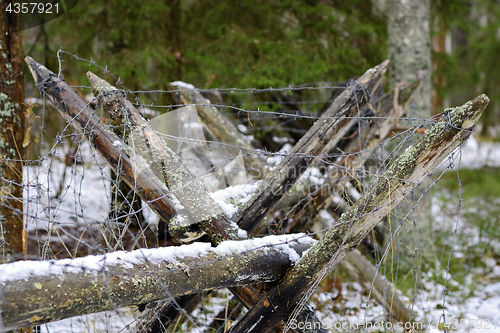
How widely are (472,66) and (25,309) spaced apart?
36.0ft

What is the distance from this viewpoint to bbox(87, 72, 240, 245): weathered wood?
2.08 metres

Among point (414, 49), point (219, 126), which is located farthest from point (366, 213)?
point (414, 49)

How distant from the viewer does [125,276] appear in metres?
1.57

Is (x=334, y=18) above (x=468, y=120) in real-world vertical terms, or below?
above

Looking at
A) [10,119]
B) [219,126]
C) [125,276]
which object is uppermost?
[10,119]

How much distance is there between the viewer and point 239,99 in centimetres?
512

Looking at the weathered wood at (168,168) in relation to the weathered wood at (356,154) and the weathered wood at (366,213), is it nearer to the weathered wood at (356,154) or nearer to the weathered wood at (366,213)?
the weathered wood at (366,213)

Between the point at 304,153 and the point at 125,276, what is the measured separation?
1486mm

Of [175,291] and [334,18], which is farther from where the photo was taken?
[334,18]

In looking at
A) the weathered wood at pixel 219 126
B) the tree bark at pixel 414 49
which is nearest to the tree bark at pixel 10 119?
the weathered wood at pixel 219 126

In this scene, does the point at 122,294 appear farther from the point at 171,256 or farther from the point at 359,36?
the point at 359,36

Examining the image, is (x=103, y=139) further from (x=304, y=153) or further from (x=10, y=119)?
(x=304, y=153)

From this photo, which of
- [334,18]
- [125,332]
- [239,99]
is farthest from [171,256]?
[334,18]

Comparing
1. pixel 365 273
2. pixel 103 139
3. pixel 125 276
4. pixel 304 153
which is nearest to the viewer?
pixel 125 276
